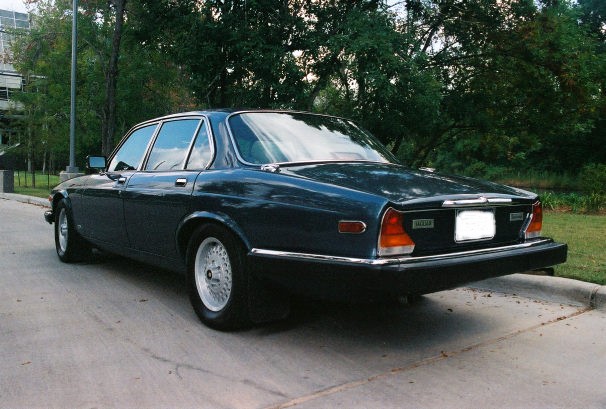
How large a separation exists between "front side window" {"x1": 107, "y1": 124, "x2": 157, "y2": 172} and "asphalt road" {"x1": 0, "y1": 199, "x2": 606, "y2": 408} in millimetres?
1197

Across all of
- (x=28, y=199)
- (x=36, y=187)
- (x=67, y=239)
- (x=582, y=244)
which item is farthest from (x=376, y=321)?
(x=36, y=187)

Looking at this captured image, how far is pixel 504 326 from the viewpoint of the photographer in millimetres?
4137

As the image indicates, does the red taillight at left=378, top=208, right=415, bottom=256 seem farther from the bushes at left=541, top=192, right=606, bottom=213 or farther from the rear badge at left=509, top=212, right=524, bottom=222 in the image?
the bushes at left=541, top=192, right=606, bottom=213

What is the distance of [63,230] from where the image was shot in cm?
657

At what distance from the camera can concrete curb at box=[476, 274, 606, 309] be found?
15.2 feet

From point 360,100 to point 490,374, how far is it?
1042cm

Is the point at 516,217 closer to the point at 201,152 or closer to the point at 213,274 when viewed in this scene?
the point at 213,274

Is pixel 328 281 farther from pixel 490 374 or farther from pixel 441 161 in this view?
pixel 441 161

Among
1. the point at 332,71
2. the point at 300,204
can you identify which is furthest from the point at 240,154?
the point at 332,71

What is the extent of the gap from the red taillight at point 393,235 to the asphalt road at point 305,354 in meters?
0.71

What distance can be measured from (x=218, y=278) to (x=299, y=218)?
3.24 ft

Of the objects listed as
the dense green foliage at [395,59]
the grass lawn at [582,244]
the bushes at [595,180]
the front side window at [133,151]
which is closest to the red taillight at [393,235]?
the grass lawn at [582,244]

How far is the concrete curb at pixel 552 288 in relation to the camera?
4.62 meters

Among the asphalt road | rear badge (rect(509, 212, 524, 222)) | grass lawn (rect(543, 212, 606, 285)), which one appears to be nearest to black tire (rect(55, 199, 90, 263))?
the asphalt road
